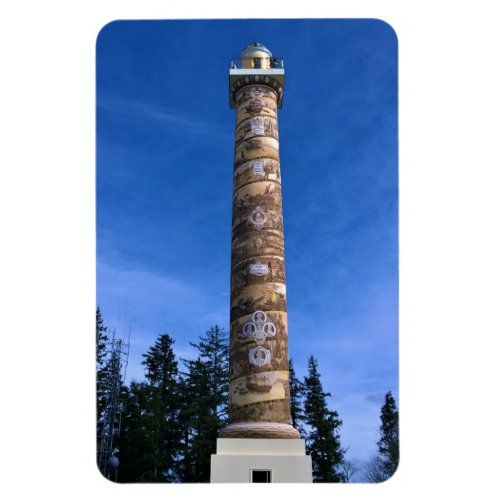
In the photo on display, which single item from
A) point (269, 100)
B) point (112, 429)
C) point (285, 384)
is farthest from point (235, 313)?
point (112, 429)

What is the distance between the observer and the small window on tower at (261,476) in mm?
12859

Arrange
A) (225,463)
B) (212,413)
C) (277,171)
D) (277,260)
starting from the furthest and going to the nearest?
(212,413) → (277,171) → (277,260) → (225,463)

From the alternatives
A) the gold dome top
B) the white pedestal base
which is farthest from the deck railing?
the white pedestal base

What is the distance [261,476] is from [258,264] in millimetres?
4759

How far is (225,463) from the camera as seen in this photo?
42.4 ft

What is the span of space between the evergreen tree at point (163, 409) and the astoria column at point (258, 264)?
9408 mm

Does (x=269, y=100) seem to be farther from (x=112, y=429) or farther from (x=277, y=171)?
(x=112, y=429)

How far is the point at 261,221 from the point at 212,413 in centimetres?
1133

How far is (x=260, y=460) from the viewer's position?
13.0 meters

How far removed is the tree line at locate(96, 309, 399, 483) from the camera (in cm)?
2217

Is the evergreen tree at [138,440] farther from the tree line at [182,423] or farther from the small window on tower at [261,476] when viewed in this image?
A: the small window on tower at [261,476]

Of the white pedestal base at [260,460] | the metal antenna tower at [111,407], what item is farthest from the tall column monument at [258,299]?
the metal antenna tower at [111,407]

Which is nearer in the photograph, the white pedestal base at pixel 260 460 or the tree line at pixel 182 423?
the white pedestal base at pixel 260 460

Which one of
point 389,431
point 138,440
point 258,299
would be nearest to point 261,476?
point 258,299
